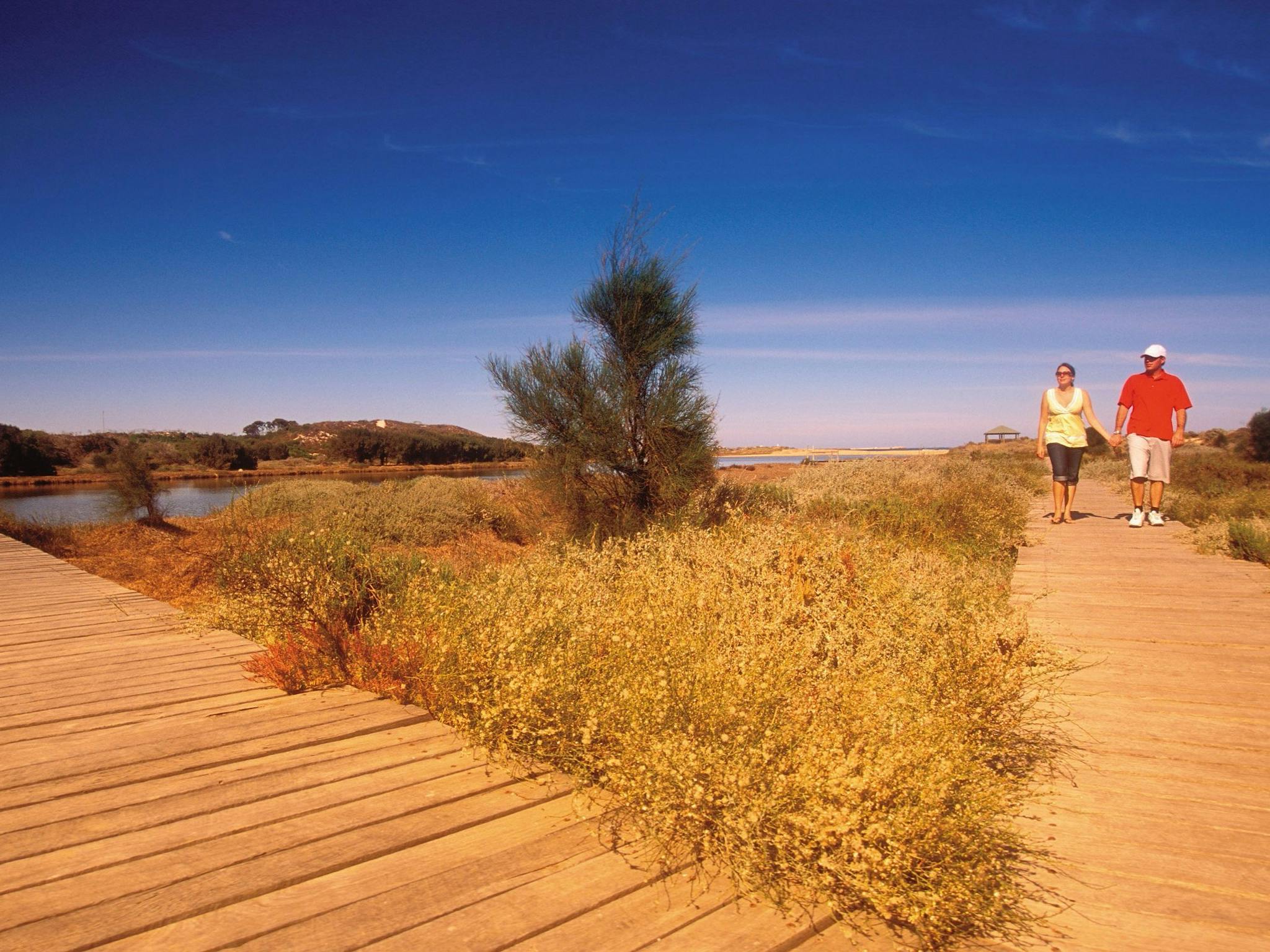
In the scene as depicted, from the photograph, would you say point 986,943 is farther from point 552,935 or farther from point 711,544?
point 711,544

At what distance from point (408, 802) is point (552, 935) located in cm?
80

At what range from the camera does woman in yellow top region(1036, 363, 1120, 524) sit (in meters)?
8.91

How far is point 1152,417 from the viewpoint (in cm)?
869

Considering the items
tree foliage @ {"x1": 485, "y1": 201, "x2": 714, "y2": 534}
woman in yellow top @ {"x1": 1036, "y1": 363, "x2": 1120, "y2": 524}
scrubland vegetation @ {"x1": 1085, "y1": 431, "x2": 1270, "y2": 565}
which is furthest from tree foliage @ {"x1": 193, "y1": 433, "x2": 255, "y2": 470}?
scrubland vegetation @ {"x1": 1085, "y1": 431, "x2": 1270, "y2": 565}

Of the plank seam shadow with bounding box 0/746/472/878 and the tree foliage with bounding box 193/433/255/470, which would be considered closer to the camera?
the plank seam shadow with bounding box 0/746/472/878

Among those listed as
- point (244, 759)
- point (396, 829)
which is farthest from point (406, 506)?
point (396, 829)

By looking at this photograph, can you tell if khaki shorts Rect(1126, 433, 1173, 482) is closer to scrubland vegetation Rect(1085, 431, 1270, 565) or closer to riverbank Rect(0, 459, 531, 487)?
scrubland vegetation Rect(1085, 431, 1270, 565)

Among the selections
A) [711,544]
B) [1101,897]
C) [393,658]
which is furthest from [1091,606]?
[393,658]

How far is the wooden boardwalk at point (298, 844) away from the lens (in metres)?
1.57

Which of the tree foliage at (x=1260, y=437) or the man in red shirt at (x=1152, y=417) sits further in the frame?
the tree foliage at (x=1260, y=437)

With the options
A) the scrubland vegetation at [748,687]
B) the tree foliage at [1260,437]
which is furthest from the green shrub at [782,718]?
the tree foliage at [1260,437]

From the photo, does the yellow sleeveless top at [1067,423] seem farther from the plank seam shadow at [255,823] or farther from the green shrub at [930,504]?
the plank seam shadow at [255,823]

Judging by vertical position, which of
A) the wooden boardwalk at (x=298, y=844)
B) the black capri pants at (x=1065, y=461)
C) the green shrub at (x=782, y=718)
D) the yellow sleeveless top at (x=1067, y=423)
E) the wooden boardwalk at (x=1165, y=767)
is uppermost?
the yellow sleeveless top at (x=1067, y=423)

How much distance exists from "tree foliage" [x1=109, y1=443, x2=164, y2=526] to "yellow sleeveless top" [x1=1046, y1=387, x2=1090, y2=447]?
15.5 m
